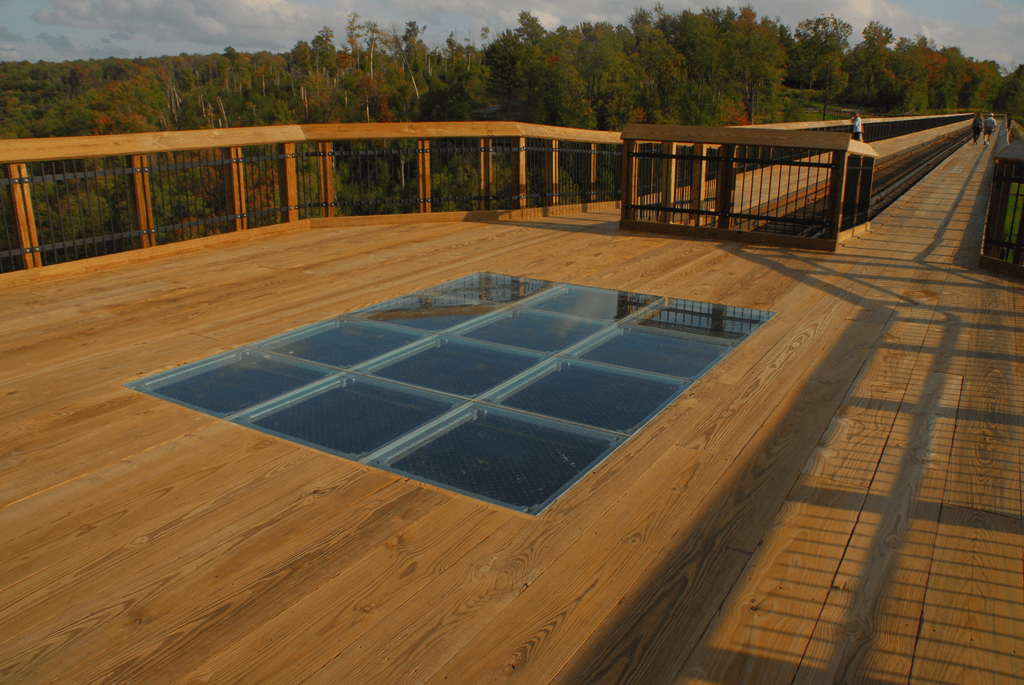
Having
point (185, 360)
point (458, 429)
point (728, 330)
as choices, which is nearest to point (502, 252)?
point (728, 330)

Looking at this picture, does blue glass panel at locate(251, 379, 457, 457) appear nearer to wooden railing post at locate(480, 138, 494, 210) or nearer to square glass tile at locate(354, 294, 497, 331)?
square glass tile at locate(354, 294, 497, 331)

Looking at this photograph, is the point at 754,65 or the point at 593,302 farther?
the point at 754,65

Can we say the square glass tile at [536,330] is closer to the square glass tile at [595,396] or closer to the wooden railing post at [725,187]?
the square glass tile at [595,396]

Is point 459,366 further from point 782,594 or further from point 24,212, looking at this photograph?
point 24,212

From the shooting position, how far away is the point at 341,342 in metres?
5.31

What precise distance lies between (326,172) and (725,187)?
198 inches

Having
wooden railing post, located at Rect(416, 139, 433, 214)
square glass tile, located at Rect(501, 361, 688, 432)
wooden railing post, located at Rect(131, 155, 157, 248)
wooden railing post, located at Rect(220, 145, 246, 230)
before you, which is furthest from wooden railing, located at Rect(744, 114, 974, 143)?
square glass tile, located at Rect(501, 361, 688, 432)

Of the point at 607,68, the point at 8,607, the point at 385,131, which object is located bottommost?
the point at 8,607

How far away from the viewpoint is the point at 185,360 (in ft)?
16.2

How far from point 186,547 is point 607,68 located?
86.8m

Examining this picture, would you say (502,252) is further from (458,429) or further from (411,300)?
(458,429)

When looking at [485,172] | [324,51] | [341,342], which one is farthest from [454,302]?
[324,51]

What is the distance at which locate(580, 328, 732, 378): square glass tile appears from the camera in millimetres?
4859

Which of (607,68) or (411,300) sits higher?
(607,68)
